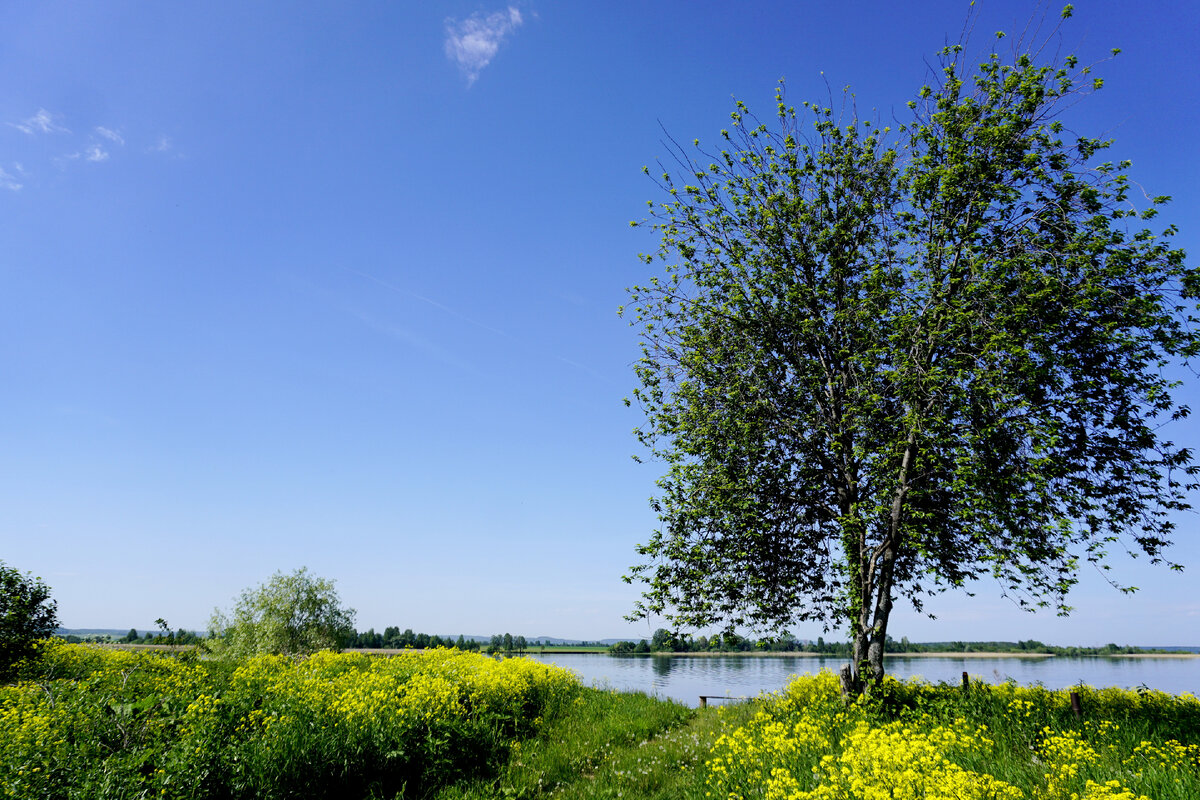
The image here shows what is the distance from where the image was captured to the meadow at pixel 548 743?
611cm

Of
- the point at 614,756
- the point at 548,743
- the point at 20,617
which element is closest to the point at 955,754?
the point at 614,756

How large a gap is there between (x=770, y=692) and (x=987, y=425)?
807cm

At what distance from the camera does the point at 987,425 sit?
32.4ft

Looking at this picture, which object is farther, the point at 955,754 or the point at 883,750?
the point at 955,754

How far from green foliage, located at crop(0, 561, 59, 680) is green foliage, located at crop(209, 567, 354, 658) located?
21.0 meters

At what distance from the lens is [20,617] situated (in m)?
15.5

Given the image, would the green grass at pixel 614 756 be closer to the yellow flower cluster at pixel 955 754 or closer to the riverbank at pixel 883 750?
the riverbank at pixel 883 750

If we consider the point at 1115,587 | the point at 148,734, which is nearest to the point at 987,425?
the point at 1115,587

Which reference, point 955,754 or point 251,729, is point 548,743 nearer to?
point 251,729

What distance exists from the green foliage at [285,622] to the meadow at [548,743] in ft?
87.8

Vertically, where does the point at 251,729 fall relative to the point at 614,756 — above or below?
above

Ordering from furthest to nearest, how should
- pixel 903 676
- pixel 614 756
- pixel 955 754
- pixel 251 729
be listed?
pixel 903 676
pixel 614 756
pixel 251 729
pixel 955 754

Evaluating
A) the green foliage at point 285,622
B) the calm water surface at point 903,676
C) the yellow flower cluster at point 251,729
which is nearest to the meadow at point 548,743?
the yellow flower cluster at point 251,729

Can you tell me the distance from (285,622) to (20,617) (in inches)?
928
